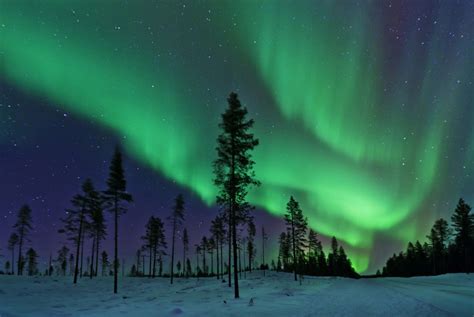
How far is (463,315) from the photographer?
9250 mm

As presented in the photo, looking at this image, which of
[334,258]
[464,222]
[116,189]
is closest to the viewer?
[116,189]

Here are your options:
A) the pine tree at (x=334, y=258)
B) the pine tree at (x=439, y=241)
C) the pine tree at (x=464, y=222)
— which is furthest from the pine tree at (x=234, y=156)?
the pine tree at (x=334, y=258)

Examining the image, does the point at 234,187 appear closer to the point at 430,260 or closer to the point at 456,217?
the point at 456,217

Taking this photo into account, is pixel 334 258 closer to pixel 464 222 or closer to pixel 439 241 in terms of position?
pixel 439 241

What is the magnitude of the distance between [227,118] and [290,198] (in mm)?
32968

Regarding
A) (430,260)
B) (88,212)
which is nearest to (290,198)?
(88,212)

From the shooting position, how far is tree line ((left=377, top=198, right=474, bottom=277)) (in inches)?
2034

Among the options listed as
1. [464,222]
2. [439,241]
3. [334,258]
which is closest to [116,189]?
[464,222]

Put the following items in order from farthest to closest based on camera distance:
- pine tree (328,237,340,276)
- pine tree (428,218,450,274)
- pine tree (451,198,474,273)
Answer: pine tree (328,237,340,276)
pine tree (428,218,450,274)
pine tree (451,198,474,273)

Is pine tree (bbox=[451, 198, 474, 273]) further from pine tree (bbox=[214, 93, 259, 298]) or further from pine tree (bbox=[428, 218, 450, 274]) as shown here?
pine tree (bbox=[214, 93, 259, 298])

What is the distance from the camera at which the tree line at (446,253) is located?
51.7m

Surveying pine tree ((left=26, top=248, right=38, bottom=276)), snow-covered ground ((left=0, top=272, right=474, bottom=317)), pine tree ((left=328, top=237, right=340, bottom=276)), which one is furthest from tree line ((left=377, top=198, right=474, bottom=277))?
pine tree ((left=26, top=248, right=38, bottom=276))

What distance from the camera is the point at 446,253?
243 ft

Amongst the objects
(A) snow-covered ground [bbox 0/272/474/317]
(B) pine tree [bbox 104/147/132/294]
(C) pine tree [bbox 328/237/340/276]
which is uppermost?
(B) pine tree [bbox 104/147/132/294]
